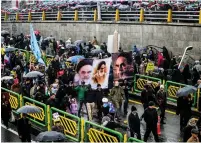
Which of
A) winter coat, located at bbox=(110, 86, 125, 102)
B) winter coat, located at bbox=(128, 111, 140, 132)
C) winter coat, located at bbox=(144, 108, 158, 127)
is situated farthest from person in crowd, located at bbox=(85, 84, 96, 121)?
winter coat, located at bbox=(144, 108, 158, 127)

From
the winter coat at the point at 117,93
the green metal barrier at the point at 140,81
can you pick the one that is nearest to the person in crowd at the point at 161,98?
the winter coat at the point at 117,93

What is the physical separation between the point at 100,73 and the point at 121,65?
183 cm

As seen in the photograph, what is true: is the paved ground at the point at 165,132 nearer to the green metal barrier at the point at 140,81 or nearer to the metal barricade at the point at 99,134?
the metal barricade at the point at 99,134

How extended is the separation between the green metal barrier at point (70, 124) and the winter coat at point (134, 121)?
57.3 inches

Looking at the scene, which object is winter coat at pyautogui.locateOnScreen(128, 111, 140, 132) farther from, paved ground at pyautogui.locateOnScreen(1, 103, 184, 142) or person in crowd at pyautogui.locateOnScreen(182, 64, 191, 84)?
person in crowd at pyautogui.locateOnScreen(182, 64, 191, 84)

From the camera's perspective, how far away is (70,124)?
13555 millimetres

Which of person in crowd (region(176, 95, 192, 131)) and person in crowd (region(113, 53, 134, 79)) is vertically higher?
person in crowd (region(113, 53, 134, 79))

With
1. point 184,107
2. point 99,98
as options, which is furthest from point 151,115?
point 99,98

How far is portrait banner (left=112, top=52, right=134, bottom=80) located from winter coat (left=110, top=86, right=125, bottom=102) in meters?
1.08

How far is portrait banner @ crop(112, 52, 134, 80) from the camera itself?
16.8m

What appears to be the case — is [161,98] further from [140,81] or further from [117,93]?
[140,81]

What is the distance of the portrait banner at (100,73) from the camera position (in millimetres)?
15438

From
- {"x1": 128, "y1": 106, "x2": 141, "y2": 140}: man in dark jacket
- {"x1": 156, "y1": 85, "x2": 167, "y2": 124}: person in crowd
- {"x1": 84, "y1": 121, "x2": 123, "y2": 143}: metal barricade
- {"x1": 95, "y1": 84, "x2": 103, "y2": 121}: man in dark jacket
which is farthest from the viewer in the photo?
{"x1": 95, "y1": 84, "x2": 103, "y2": 121}: man in dark jacket

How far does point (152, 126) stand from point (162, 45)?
12.3 metres
